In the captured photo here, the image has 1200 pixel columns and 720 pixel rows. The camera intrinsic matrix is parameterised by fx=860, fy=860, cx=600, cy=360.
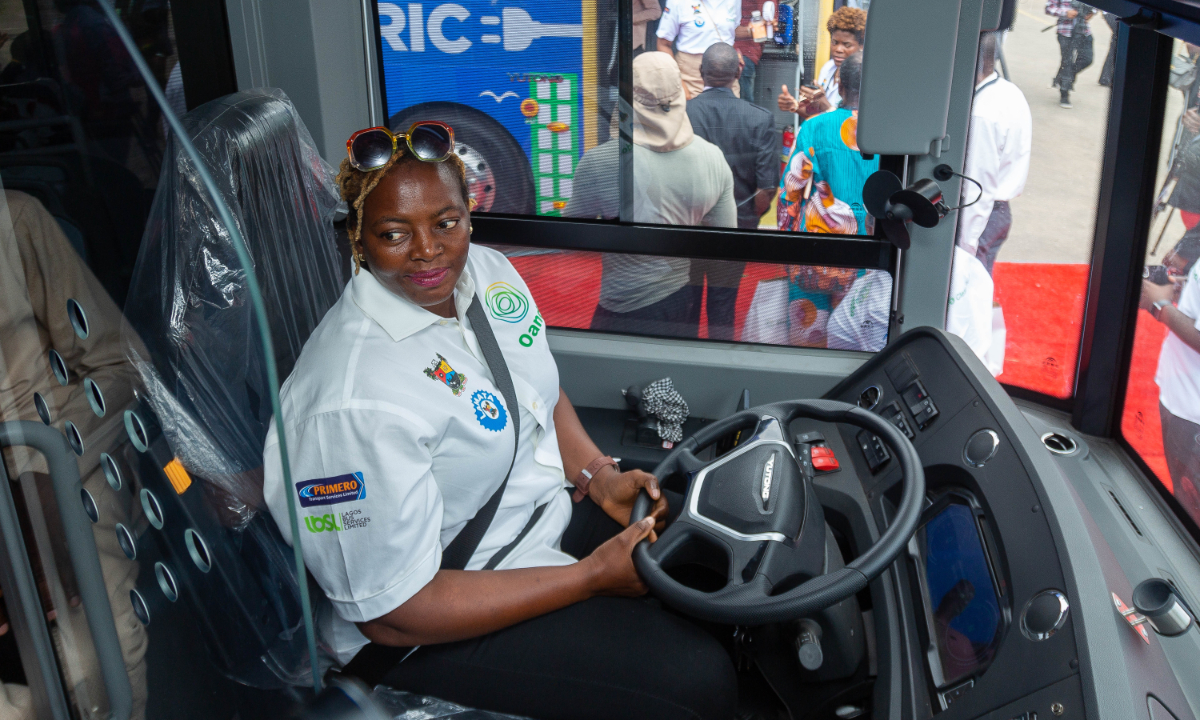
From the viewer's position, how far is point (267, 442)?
130cm

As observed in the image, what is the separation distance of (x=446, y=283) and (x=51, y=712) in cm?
85

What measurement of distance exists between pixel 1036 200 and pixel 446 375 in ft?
8.53

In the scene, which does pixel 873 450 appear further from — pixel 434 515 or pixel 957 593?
pixel 434 515

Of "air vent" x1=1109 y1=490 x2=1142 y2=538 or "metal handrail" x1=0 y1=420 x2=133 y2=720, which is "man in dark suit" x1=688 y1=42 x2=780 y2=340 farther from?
"metal handrail" x1=0 y1=420 x2=133 y2=720

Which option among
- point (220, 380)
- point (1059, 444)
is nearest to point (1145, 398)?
point (1059, 444)

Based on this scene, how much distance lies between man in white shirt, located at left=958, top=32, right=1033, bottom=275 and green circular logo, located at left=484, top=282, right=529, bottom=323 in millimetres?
1198

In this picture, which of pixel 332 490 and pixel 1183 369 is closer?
pixel 332 490

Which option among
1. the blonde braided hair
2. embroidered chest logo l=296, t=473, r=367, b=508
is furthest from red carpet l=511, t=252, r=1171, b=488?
embroidered chest logo l=296, t=473, r=367, b=508

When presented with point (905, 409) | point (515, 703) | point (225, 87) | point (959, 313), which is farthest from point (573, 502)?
point (959, 313)

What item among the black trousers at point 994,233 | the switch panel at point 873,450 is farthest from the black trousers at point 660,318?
the black trousers at point 994,233

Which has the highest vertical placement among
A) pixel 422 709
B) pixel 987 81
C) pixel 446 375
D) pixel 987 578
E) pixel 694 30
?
pixel 694 30

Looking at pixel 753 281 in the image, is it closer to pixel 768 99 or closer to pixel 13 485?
pixel 768 99

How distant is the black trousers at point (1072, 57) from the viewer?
2.77 metres

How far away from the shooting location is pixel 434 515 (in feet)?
4.47
